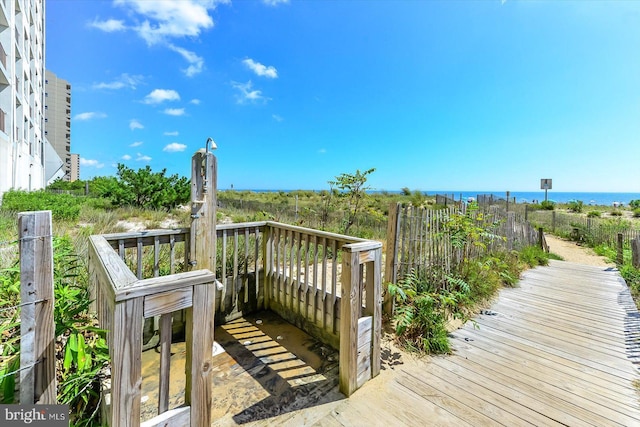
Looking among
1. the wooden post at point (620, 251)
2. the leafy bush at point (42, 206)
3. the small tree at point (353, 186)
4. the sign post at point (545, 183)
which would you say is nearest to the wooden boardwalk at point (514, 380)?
the small tree at point (353, 186)

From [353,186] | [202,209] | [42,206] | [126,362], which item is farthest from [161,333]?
[42,206]

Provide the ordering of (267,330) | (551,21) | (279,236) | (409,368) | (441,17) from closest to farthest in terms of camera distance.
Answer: (409,368) → (267,330) → (279,236) → (551,21) → (441,17)

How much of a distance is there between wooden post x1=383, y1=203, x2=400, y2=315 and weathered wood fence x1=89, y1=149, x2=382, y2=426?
2.89 feet

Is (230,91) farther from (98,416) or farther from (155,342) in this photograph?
(98,416)

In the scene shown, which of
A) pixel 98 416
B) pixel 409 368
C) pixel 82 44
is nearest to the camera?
pixel 98 416

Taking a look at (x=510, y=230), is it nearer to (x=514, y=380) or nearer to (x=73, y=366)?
(x=514, y=380)

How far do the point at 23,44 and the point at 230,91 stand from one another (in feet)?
40.5

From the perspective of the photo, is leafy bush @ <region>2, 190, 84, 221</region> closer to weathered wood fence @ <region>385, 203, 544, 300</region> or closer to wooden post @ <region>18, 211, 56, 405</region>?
wooden post @ <region>18, 211, 56, 405</region>

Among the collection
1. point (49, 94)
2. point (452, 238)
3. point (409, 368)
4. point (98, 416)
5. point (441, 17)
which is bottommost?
point (409, 368)

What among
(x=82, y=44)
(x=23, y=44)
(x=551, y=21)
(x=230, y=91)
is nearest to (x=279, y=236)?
(x=551, y=21)

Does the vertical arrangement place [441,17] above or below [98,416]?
above

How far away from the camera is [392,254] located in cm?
351

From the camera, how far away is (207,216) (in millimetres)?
2980

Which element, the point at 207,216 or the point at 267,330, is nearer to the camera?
the point at 207,216
